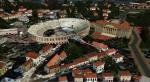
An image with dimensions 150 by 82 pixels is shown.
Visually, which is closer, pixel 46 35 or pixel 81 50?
pixel 81 50

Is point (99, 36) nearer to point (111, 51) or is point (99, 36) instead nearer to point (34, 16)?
point (111, 51)

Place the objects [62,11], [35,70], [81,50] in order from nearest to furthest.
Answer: [35,70], [81,50], [62,11]

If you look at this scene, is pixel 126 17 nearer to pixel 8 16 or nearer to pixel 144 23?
pixel 144 23

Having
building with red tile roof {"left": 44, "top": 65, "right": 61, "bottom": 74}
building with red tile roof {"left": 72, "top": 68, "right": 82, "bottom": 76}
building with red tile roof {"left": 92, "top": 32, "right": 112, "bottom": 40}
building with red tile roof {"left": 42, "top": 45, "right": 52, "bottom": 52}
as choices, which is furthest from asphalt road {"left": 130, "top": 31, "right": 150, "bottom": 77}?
building with red tile roof {"left": 42, "top": 45, "right": 52, "bottom": 52}

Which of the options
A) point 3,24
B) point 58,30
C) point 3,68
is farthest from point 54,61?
point 3,24

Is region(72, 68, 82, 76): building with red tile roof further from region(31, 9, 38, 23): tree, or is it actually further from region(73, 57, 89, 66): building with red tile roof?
region(31, 9, 38, 23): tree

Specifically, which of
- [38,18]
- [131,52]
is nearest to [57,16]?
[38,18]

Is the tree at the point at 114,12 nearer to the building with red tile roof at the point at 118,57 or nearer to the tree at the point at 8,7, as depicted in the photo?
the building with red tile roof at the point at 118,57
